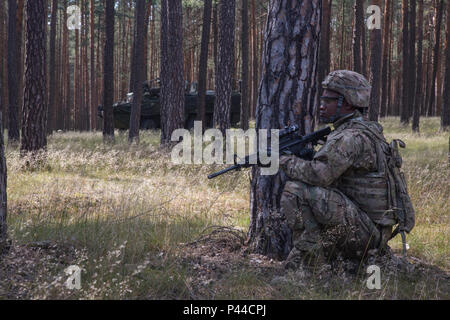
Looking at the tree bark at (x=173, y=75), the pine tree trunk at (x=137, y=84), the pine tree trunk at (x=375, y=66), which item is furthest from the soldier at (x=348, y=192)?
the pine tree trunk at (x=137, y=84)

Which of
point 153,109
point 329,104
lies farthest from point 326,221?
point 153,109

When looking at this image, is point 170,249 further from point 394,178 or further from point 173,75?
point 173,75

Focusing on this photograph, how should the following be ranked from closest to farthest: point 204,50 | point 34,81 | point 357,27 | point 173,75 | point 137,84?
point 34,81 < point 173,75 < point 137,84 < point 204,50 < point 357,27

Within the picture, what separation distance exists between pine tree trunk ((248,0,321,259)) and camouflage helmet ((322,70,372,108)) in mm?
411

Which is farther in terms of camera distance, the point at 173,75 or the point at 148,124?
the point at 148,124

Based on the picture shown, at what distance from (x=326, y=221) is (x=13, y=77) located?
13.2 metres

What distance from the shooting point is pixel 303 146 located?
3.45m

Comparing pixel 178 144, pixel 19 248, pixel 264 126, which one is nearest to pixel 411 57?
pixel 178 144

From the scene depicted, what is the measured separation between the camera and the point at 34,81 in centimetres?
876

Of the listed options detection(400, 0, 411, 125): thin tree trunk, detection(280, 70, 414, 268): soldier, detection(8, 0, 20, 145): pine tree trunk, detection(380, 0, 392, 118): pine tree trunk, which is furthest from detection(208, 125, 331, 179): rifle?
detection(380, 0, 392, 118): pine tree trunk

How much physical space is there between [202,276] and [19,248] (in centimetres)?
146

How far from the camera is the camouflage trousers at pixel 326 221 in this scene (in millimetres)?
3311

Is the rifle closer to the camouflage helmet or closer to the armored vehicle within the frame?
the camouflage helmet
